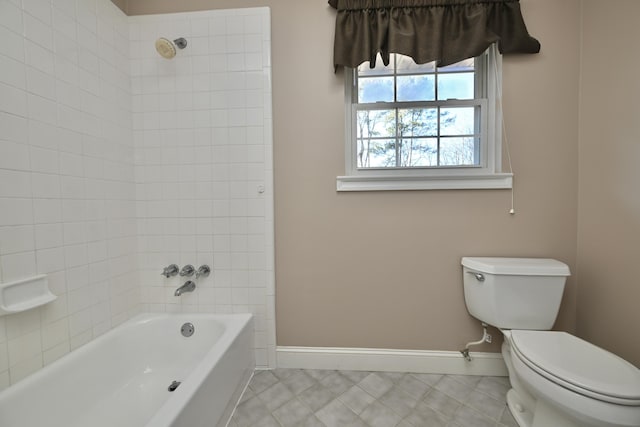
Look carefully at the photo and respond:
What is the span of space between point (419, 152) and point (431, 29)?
665mm

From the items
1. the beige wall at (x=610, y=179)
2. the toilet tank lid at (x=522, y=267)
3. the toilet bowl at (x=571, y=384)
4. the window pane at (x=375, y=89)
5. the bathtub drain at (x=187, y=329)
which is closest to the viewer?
the toilet bowl at (x=571, y=384)

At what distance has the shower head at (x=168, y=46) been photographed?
1372 mm

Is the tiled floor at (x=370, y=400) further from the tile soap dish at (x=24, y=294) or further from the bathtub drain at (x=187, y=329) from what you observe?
the tile soap dish at (x=24, y=294)

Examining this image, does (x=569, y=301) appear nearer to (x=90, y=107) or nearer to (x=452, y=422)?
(x=452, y=422)

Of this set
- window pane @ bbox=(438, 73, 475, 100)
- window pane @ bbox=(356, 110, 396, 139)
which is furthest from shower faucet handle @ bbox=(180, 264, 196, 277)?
window pane @ bbox=(438, 73, 475, 100)

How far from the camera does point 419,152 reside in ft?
5.15

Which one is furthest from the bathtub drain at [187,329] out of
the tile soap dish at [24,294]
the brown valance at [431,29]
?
the brown valance at [431,29]

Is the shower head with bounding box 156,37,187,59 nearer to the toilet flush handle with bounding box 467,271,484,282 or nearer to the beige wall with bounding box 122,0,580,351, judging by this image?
the beige wall with bounding box 122,0,580,351

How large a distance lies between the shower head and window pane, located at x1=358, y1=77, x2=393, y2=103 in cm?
108

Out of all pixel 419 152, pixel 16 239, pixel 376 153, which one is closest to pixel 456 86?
pixel 419 152

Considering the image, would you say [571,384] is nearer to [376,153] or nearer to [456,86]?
[376,153]

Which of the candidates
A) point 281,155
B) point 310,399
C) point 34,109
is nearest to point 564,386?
point 310,399

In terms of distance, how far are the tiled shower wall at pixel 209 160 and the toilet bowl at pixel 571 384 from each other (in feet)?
4.26

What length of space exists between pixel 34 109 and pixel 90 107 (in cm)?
27
